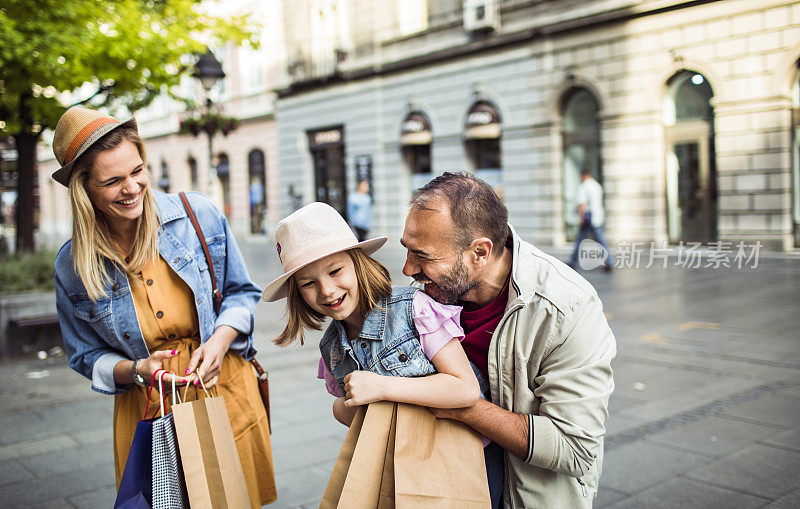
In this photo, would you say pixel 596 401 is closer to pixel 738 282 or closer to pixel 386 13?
pixel 738 282

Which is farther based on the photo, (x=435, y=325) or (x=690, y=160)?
(x=690, y=160)

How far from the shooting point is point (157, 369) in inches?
91.0

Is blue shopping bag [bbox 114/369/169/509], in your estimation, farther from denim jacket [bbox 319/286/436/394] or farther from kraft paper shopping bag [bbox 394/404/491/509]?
kraft paper shopping bag [bbox 394/404/491/509]

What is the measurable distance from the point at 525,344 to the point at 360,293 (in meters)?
0.49

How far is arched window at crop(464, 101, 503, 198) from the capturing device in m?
20.4

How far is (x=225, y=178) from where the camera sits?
33.0 m

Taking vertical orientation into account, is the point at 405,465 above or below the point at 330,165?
below

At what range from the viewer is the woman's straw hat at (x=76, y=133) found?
7.46 feet

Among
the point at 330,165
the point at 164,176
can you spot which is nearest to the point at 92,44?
the point at 330,165

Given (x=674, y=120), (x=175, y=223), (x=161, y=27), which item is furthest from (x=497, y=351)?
(x=674, y=120)

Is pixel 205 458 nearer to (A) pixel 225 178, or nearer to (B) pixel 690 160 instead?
(B) pixel 690 160

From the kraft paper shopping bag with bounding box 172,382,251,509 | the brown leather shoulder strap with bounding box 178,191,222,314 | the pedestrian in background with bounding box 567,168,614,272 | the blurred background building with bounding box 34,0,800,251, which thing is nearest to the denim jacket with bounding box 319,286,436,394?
the kraft paper shopping bag with bounding box 172,382,251,509

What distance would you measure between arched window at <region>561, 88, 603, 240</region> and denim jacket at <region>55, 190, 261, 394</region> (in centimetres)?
1667

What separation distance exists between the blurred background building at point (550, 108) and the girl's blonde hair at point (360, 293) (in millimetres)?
14900
